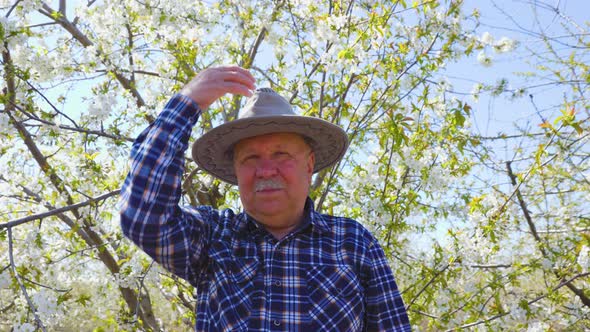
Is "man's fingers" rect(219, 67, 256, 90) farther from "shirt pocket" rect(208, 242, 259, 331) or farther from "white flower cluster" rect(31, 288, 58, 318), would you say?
"white flower cluster" rect(31, 288, 58, 318)

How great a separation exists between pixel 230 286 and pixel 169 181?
0.34 m

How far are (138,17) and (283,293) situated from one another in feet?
11.0

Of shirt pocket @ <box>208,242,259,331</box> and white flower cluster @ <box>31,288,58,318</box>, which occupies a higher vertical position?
white flower cluster @ <box>31,288,58,318</box>

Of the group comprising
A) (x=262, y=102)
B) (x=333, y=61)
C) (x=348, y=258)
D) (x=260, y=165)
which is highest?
(x=333, y=61)

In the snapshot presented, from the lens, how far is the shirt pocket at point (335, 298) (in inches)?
58.2

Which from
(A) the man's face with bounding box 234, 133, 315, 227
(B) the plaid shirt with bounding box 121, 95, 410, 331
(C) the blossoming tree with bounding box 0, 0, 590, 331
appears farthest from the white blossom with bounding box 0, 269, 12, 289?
(A) the man's face with bounding box 234, 133, 315, 227

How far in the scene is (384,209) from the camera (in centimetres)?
312

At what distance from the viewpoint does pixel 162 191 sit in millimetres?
1402

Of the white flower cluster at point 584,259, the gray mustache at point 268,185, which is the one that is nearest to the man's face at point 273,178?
the gray mustache at point 268,185

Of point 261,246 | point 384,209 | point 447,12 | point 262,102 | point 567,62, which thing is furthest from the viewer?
point 567,62

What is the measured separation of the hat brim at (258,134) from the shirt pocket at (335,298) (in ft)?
1.41

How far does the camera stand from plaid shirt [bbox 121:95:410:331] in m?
1.41

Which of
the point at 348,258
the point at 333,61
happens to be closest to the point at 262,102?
the point at 348,258

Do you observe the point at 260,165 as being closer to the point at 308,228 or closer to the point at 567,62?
the point at 308,228
